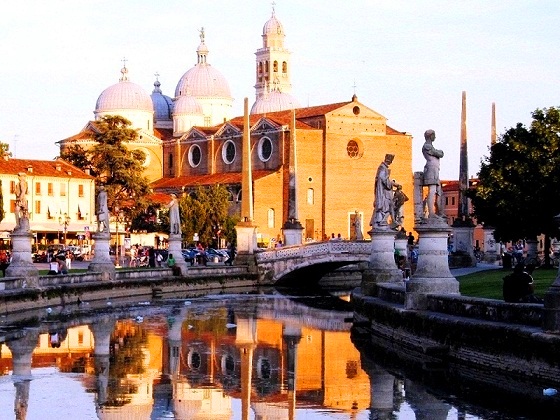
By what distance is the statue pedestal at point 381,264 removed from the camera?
112 feet

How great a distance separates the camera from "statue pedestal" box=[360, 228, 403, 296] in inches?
1350

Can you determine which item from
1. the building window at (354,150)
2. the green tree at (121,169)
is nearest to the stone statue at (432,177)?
the green tree at (121,169)

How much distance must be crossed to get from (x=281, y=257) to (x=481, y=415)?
4373 centimetres

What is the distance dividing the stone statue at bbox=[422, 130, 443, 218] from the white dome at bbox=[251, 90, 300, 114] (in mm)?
108343

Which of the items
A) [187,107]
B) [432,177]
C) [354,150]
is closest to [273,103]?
[187,107]

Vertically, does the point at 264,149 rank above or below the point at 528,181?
above

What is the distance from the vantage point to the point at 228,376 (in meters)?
22.2

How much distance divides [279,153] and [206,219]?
19247mm

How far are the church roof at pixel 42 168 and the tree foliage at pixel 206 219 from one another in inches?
338

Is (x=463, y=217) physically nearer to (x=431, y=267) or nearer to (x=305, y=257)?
(x=305, y=257)

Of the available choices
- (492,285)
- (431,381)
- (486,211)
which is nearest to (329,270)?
(486,211)

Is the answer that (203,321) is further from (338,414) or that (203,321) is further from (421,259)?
(338,414)

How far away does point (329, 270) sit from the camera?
65875 mm

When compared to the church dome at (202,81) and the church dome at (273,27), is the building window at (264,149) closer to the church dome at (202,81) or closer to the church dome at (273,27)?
the church dome at (202,81)
